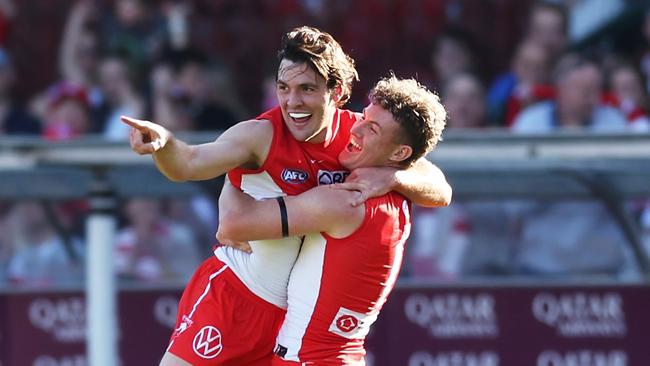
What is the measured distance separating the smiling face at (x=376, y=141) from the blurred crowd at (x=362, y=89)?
1.72 meters

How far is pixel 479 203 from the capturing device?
7.41m

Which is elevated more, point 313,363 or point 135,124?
point 135,124

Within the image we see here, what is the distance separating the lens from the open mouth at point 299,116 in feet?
15.9

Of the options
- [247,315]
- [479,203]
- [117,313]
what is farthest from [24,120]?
[247,315]

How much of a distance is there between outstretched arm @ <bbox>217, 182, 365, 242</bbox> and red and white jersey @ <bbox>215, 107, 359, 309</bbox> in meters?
0.12

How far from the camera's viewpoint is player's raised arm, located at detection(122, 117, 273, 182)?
4.32 meters

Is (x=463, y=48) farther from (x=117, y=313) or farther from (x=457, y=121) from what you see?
(x=117, y=313)

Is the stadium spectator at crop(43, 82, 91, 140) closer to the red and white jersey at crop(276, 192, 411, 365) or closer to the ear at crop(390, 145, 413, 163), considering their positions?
the red and white jersey at crop(276, 192, 411, 365)

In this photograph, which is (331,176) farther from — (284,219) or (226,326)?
(226,326)

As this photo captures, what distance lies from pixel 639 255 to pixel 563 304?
49 cm

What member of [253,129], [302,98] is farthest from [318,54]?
[253,129]

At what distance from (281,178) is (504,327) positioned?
8.27ft

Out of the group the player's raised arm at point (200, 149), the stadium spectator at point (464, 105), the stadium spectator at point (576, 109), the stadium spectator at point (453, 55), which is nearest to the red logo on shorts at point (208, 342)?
the player's raised arm at point (200, 149)

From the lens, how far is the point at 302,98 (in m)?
4.81
